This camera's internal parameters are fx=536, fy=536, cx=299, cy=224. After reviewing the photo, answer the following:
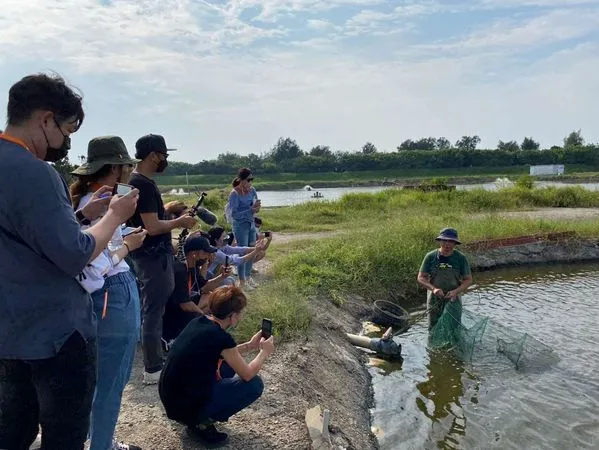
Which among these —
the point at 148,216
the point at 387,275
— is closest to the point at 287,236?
the point at 387,275

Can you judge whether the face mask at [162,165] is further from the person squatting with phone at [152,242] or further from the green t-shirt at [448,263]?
the green t-shirt at [448,263]

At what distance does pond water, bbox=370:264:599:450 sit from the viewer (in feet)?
16.6

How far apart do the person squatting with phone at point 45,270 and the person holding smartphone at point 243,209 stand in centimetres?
587

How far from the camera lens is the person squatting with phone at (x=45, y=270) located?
1.97 metres

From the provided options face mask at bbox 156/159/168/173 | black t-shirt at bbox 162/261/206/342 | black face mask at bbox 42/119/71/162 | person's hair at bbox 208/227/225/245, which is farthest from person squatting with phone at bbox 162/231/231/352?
black face mask at bbox 42/119/71/162

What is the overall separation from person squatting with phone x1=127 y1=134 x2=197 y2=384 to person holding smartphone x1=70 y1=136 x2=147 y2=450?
70cm

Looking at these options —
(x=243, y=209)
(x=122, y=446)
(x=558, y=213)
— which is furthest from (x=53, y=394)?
(x=558, y=213)

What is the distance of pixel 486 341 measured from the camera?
269 inches

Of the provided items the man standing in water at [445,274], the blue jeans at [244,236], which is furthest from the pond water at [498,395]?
the blue jeans at [244,236]

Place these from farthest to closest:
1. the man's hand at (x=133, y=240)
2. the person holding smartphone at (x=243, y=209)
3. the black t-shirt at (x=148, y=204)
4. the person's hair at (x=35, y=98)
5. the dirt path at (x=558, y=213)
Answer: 1. the dirt path at (x=558, y=213)
2. the person holding smartphone at (x=243, y=209)
3. the black t-shirt at (x=148, y=204)
4. the man's hand at (x=133, y=240)
5. the person's hair at (x=35, y=98)

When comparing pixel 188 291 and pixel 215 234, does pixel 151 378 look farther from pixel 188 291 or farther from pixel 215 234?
pixel 215 234

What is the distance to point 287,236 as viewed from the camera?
605 inches

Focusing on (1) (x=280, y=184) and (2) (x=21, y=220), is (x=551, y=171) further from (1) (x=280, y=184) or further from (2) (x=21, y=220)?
(2) (x=21, y=220)

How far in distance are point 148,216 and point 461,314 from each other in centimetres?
453
